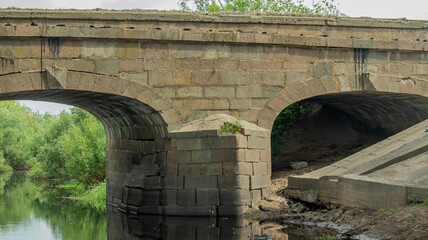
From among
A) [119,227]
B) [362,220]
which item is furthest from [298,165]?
[362,220]

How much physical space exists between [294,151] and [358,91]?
438cm

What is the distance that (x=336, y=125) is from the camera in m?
19.4

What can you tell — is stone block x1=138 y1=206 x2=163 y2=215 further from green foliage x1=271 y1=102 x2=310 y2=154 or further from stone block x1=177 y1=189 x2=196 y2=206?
green foliage x1=271 y1=102 x2=310 y2=154

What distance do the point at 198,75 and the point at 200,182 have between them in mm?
2278

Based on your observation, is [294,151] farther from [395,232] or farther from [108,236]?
[395,232]

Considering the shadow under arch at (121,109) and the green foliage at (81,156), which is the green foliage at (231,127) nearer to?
the shadow under arch at (121,109)

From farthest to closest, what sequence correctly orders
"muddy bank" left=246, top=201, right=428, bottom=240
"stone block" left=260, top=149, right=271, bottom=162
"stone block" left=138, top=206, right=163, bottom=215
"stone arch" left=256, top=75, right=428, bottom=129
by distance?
"stone arch" left=256, top=75, right=428, bottom=129, "stone block" left=138, top=206, right=163, bottom=215, "stone block" left=260, top=149, right=271, bottom=162, "muddy bank" left=246, top=201, right=428, bottom=240

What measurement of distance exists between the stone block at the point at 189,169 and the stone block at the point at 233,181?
19.2 inches

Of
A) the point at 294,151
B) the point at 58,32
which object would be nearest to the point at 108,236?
the point at 58,32

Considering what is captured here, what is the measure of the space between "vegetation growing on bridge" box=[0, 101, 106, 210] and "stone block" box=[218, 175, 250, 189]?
557cm

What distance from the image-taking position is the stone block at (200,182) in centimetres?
1309

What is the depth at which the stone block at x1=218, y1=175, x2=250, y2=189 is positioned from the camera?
12.9 meters

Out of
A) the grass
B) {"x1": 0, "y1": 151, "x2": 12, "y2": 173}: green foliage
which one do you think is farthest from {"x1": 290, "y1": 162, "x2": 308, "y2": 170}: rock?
{"x1": 0, "y1": 151, "x2": 12, "y2": 173}: green foliage

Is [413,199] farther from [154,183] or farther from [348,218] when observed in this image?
[154,183]
